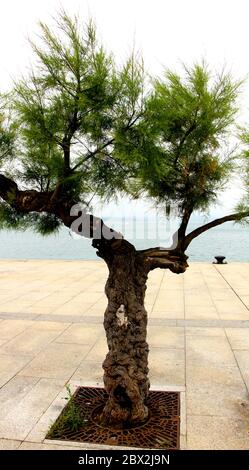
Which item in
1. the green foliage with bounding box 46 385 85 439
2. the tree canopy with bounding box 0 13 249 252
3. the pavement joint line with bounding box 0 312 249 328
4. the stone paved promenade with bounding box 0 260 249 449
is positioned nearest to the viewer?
the tree canopy with bounding box 0 13 249 252

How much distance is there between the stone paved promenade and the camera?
4.73m

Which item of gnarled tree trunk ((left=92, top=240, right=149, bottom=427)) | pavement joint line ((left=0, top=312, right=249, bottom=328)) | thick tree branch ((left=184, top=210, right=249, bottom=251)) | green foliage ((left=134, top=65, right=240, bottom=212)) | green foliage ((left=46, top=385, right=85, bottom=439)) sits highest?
green foliage ((left=134, top=65, right=240, bottom=212))

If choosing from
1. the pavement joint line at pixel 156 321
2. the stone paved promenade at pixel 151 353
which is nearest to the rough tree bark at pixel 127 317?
the stone paved promenade at pixel 151 353

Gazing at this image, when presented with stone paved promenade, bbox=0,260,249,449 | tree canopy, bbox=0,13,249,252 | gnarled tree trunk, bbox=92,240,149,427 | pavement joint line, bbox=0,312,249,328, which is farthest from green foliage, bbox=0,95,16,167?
pavement joint line, bbox=0,312,249,328

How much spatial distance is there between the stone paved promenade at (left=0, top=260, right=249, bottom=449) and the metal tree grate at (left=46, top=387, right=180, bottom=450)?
12cm

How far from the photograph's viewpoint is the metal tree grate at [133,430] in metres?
4.36

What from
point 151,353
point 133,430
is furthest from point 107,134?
point 151,353

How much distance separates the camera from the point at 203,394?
552cm

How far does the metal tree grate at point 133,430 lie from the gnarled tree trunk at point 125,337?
0.53 feet

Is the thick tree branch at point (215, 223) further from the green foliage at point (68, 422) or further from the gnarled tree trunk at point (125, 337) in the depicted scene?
the green foliage at point (68, 422)

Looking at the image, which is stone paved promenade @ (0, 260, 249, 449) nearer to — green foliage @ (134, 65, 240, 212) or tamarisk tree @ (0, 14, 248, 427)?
tamarisk tree @ (0, 14, 248, 427)

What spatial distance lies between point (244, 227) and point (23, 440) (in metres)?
3.42

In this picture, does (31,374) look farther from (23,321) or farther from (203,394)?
(23,321)
